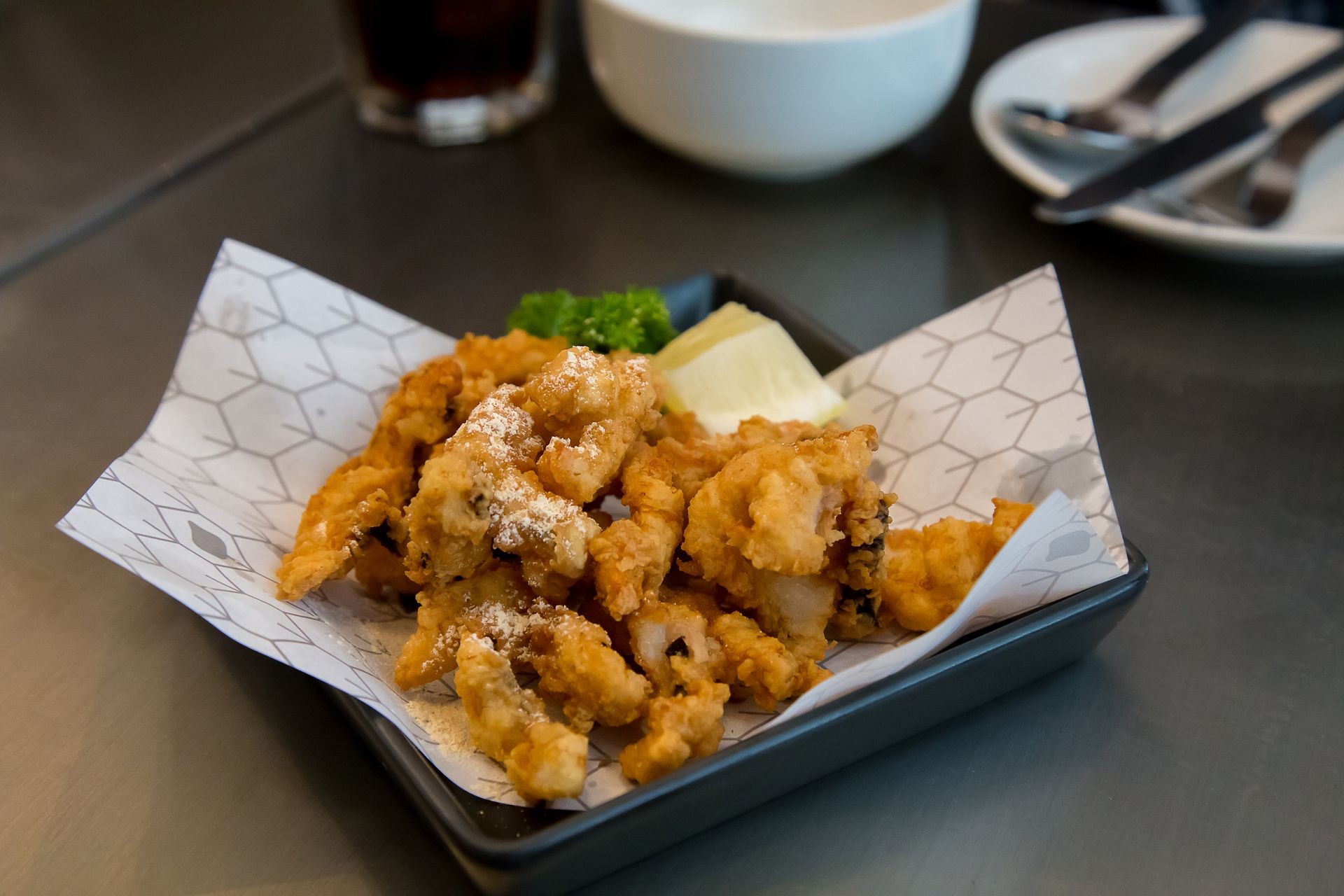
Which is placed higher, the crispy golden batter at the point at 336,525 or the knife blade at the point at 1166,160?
the crispy golden batter at the point at 336,525

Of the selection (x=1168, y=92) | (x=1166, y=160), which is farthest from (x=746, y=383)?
(x=1168, y=92)

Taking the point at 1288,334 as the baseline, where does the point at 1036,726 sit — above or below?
above

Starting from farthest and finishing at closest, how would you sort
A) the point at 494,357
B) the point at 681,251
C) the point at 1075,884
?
the point at 681,251 < the point at 494,357 < the point at 1075,884

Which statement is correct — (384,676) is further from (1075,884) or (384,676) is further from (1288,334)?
(1288,334)

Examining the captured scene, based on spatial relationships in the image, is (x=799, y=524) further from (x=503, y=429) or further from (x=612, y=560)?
(x=503, y=429)

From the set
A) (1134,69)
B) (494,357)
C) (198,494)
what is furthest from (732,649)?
(1134,69)

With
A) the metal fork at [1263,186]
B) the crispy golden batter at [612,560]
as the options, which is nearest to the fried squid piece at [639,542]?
the crispy golden batter at [612,560]

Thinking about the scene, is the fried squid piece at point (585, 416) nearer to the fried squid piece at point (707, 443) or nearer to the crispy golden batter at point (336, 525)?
the fried squid piece at point (707, 443)
